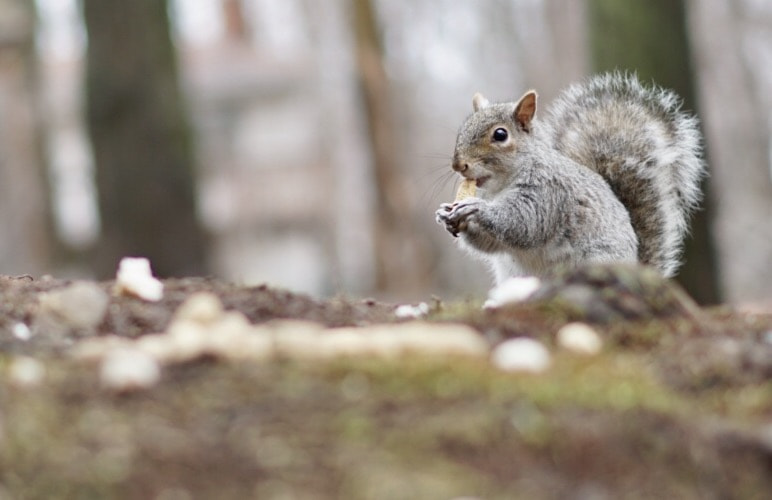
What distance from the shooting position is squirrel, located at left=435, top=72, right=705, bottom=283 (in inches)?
166

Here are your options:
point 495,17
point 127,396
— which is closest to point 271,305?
point 127,396

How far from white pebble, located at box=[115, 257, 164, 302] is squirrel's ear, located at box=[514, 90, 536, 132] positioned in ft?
5.96

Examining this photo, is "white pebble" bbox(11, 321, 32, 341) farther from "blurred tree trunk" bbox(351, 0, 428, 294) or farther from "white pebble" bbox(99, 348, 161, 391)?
"blurred tree trunk" bbox(351, 0, 428, 294)

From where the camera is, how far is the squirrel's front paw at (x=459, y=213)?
4176mm

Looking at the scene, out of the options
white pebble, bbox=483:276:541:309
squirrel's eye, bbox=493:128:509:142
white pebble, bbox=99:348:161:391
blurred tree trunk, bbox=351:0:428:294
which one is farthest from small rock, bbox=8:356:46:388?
blurred tree trunk, bbox=351:0:428:294

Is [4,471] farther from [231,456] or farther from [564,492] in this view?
[564,492]

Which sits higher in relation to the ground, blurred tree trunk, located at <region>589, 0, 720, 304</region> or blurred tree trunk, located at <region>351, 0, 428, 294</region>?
blurred tree trunk, located at <region>351, 0, 428, 294</region>

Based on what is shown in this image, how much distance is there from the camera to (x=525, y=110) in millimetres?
4539

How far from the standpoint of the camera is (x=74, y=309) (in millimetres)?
2707

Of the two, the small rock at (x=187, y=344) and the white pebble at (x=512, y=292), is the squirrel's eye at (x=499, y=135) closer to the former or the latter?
the white pebble at (x=512, y=292)

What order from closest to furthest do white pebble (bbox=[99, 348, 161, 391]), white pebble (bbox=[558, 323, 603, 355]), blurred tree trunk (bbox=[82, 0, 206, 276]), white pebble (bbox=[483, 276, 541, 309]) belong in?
white pebble (bbox=[99, 348, 161, 391])
white pebble (bbox=[558, 323, 603, 355])
white pebble (bbox=[483, 276, 541, 309])
blurred tree trunk (bbox=[82, 0, 206, 276])

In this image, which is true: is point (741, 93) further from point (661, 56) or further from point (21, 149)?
point (661, 56)

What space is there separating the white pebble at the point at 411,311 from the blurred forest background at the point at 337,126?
0.34m

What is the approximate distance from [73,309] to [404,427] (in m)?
1.16
